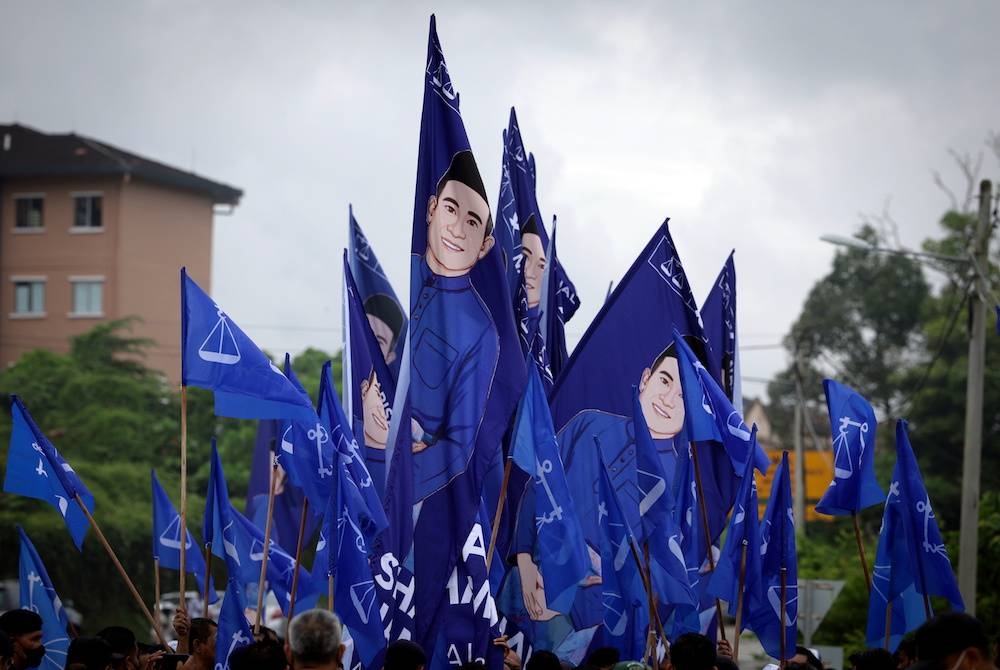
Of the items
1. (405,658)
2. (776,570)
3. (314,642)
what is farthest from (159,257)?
(314,642)

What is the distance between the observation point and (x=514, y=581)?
35.5 ft

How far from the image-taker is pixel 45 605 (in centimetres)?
1002

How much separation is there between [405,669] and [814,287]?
5146 centimetres

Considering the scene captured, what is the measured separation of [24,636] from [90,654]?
673 mm

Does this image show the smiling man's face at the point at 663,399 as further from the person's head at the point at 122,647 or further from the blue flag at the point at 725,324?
the person's head at the point at 122,647

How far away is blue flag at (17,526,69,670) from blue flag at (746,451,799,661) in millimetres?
4661

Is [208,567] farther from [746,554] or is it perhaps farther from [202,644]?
[746,554]

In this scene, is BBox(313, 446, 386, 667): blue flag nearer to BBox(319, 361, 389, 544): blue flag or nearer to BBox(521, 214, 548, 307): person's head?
BBox(319, 361, 389, 544): blue flag

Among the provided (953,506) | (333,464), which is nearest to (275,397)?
(333,464)

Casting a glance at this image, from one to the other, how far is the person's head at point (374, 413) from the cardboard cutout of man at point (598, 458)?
4.57ft

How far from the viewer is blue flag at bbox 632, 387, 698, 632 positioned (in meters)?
10.0

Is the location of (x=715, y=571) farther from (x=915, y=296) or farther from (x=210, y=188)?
(x=210, y=188)

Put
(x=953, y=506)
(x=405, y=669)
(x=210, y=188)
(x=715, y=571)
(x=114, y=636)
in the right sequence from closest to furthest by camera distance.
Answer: (x=405, y=669) → (x=114, y=636) → (x=715, y=571) → (x=953, y=506) → (x=210, y=188)

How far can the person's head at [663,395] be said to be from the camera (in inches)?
471
